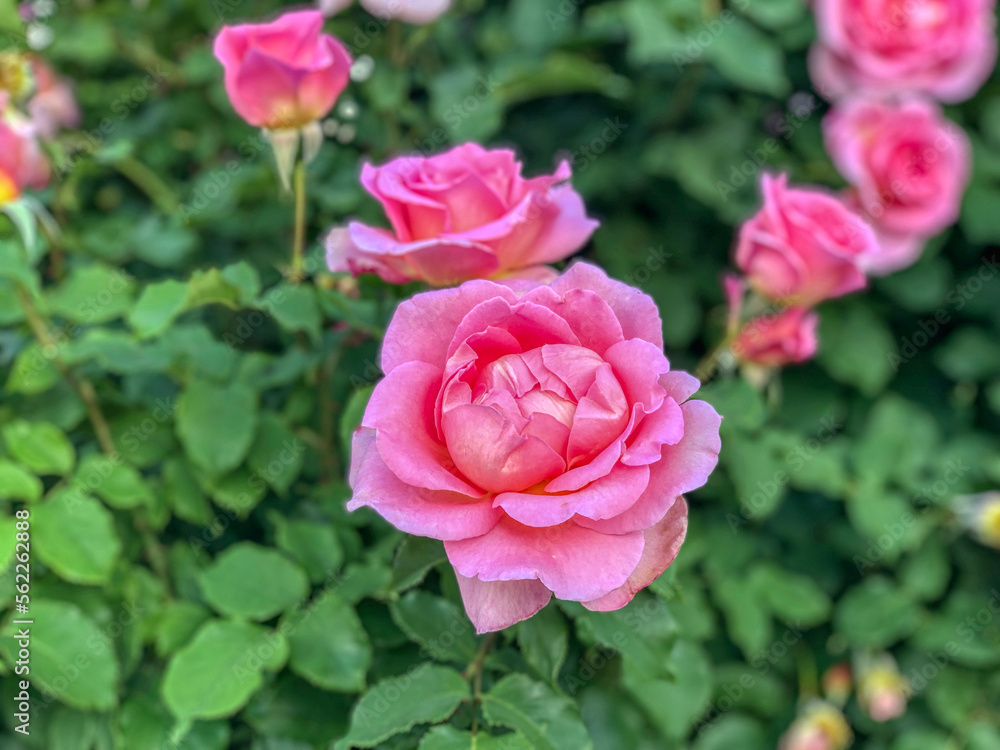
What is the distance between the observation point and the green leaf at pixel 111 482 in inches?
30.9

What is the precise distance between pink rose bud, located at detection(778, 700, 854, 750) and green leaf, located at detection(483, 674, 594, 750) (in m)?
0.87

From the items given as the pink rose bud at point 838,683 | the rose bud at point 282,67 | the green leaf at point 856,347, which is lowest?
the pink rose bud at point 838,683

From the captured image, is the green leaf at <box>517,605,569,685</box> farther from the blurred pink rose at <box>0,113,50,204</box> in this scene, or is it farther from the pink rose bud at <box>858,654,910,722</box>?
the pink rose bud at <box>858,654,910,722</box>

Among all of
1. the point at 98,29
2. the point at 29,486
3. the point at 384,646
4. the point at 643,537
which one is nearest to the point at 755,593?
the point at 384,646

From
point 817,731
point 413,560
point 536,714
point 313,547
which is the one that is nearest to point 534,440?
point 413,560

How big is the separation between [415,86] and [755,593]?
961 mm

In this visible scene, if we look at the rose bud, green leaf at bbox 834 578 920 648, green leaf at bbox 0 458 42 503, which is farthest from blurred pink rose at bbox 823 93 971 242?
green leaf at bbox 0 458 42 503

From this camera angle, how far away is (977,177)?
137 centimetres

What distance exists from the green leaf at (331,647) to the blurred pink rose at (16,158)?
554 mm

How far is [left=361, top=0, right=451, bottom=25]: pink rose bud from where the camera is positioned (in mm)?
1021

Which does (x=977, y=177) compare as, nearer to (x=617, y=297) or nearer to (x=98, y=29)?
(x=617, y=297)

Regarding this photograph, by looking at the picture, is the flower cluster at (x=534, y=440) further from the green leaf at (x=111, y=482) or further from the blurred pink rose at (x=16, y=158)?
the blurred pink rose at (x=16, y=158)

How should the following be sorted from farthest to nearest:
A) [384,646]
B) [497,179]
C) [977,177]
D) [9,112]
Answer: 1. [977,177]
2. [9,112]
3. [384,646]
4. [497,179]

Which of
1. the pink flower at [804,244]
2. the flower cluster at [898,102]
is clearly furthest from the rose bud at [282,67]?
the flower cluster at [898,102]
